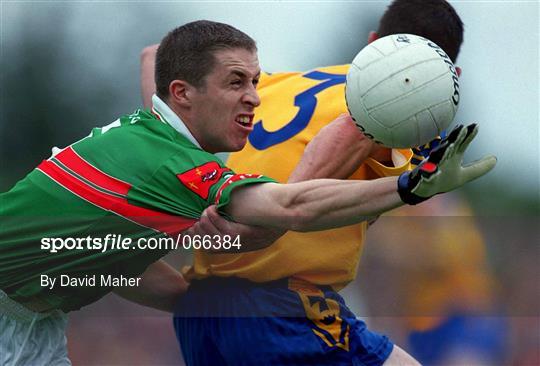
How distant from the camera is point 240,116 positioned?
469 centimetres

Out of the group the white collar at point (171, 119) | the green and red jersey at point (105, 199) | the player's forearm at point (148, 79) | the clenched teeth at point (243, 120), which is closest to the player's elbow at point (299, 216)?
the green and red jersey at point (105, 199)

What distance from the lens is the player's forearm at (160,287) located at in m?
5.19

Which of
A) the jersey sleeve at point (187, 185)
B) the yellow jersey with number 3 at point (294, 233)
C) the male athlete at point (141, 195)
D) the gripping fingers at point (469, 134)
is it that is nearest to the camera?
the gripping fingers at point (469, 134)

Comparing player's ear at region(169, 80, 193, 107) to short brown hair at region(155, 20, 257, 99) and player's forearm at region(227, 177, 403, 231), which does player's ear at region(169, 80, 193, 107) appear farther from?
player's forearm at region(227, 177, 403, 231)

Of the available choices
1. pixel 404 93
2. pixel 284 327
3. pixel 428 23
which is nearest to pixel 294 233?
pixel 284 327

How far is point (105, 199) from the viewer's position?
172 inches

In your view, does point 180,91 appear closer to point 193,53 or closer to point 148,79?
point 193,53

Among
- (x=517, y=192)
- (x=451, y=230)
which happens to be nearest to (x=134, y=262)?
(x=451, y=230)

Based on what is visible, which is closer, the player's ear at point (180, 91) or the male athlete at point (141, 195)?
the male athlete at point (141, 195)

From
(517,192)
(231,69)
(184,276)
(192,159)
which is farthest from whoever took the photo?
(517,192)

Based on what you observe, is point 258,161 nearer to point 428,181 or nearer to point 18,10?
point 428,181

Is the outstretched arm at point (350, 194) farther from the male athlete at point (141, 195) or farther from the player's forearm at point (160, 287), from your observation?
the player's forearm at point (160, 287)

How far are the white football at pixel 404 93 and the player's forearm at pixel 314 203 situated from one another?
28 centimetres

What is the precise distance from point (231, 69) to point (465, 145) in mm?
1333
